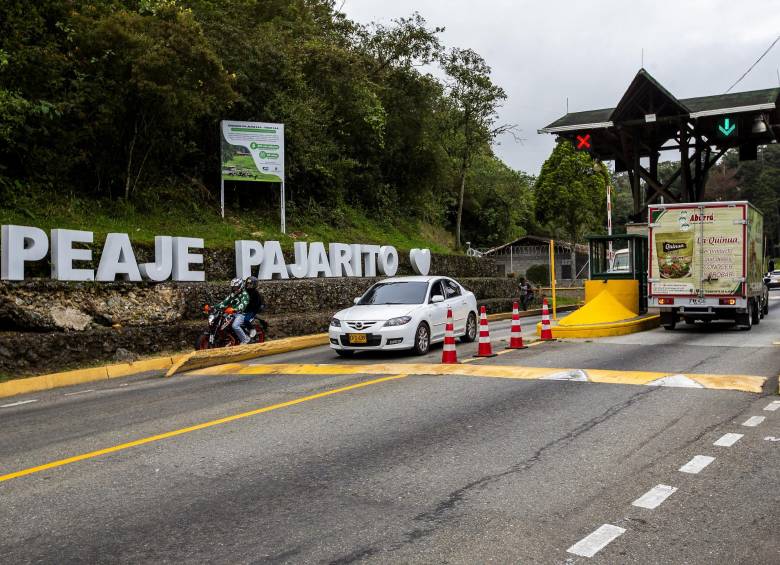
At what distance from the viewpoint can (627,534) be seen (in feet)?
13.9

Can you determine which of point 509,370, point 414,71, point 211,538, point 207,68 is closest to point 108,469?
point 211,538

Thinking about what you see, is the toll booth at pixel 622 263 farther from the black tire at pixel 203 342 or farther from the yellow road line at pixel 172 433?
the yellow road line at pixel 172 433

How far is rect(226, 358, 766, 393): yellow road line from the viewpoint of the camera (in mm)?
9578

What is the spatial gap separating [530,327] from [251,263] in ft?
28.4

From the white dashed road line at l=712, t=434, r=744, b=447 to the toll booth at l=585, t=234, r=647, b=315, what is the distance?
1329cm

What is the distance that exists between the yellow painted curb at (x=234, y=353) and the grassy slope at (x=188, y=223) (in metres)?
5.40

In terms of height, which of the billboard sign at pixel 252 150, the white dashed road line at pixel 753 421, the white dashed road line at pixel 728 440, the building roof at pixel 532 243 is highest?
the billboard sign at pixel 252 150

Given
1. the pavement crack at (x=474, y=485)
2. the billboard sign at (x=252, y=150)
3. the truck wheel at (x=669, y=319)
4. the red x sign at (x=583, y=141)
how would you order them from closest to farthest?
the pavement crack at (x=474, y=485) < the truck wheel at (x=669, y=319) < the billboard sign at (x=252, y=150) < the red x sign at (x=583, y=141)

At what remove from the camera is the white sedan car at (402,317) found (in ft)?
43.1

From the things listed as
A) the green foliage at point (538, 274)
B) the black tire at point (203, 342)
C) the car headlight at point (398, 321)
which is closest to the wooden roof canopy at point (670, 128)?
the car headlight at point (398, 321)

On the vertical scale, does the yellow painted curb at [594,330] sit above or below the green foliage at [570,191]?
below

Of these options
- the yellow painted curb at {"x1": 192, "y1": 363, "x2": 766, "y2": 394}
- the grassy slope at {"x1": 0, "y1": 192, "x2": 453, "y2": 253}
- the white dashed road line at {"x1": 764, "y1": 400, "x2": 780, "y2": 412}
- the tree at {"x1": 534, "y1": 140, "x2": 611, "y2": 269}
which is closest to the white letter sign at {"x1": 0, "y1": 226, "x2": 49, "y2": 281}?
the grassy slope at {"x1": 0, "y1": 192, "x2": 453, "y2": 253}

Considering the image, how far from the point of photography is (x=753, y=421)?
7.27 m

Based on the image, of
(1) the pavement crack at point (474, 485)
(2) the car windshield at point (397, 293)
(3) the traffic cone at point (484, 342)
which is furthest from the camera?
(2) the car windshield at point (397, 293)
